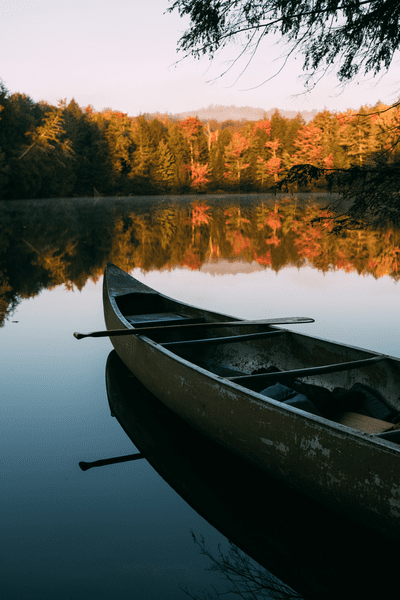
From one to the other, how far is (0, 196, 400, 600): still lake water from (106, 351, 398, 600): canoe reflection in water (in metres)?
0.16

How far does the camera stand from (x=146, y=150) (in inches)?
2628

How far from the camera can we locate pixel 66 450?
14.1ft

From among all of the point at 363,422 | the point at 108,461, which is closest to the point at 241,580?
the point at 363,422

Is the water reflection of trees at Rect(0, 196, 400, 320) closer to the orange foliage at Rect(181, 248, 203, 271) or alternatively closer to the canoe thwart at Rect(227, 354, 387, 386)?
the orange foliage at Rect(181, 248, 203, 271)

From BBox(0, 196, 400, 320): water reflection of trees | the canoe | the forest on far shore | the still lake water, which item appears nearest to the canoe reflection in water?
the still lake water

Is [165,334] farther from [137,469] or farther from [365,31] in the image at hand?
[365,31]

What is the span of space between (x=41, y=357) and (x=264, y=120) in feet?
233

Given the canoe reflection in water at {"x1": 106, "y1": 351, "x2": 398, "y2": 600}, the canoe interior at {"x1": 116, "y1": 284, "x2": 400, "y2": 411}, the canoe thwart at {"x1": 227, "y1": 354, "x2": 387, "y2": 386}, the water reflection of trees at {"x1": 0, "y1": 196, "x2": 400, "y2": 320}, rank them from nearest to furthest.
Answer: the canoe reflection in water at {"x1": 106, "y1": 351, "x2": 398, "y2": 600}
the canoe thwart at {"x1": 227, "y1": 354, "x2": 387, "y2": 386}
the canoe interior at {"x1": 116, "y1": 284, "x2": 400, "y2": 411}
the water reflection of trees at {"x1": 0, "y1": 196, "x2": 400, "y2": 320}

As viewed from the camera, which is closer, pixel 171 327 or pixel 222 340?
pixel 222 340

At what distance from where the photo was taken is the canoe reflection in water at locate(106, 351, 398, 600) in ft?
9.43

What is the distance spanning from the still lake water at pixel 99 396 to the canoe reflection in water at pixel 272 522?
156mm

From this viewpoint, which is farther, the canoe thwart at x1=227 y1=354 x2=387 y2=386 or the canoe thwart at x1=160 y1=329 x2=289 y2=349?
the canoe thwart at x1=160 y1=329 x2=289 y2=349

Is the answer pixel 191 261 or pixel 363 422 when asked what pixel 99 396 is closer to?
pixel 363 422

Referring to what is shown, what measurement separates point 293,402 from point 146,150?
6653 centimetres
